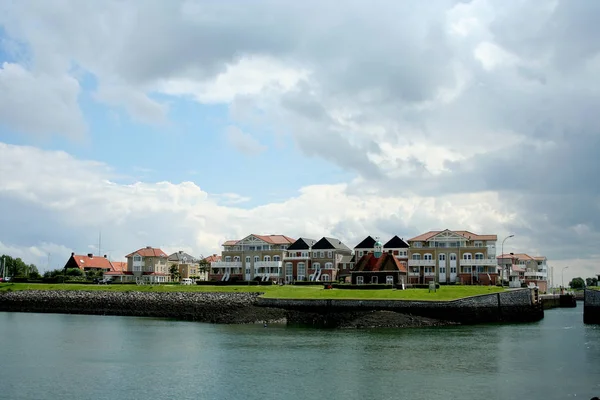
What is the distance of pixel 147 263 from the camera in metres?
166

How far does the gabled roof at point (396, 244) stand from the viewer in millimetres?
132375

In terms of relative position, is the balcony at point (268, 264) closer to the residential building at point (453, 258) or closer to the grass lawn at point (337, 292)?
the residential building at point (453, 258)

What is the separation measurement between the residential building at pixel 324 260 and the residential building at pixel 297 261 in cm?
101

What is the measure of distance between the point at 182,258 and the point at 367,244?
65344 millimetres

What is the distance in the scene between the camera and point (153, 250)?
168 meters

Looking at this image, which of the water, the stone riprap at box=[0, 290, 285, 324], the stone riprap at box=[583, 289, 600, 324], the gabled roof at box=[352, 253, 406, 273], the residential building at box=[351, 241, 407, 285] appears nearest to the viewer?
the water

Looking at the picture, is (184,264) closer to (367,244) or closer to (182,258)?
(182,258)

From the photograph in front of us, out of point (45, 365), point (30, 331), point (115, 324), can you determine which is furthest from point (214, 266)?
point (45, 365)

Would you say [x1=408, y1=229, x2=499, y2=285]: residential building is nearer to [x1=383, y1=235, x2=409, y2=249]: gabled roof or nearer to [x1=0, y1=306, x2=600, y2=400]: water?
[x1=383, y1=235, x2=409, y2=249]: gabled roof

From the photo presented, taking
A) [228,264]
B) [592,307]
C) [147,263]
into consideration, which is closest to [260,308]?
[592,307]

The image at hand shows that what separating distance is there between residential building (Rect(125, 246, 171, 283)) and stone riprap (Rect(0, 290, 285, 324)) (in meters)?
55.0

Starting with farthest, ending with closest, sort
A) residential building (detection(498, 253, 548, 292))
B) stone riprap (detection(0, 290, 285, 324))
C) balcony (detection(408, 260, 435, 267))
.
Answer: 1. residential building (detection(498, 253, 548, 292))
2. balcony (detection(408, 260, 435, 267))
3. stone riprap (detection(0, 290, 285, 324))

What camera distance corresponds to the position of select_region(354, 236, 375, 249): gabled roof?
135m

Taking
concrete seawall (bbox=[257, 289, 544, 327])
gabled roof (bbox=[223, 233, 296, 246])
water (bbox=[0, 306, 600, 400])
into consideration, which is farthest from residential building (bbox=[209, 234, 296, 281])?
water (bbox=[0, 306, 600, 400])
